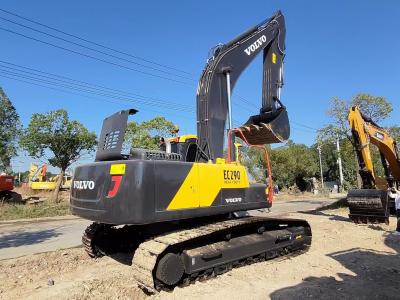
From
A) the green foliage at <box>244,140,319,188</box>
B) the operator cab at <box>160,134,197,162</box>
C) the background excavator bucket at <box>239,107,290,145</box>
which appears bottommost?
the operator cab at <box>160,134,197,162</box>

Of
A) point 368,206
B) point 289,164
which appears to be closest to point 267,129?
point 368,206

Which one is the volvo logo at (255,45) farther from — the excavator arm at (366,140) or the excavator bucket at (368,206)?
the excavator bucket at (368,206)

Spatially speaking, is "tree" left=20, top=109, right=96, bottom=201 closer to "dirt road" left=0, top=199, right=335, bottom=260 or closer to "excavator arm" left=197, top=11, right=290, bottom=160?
"dirt road" left=0, top=199, right=335, bottom=260

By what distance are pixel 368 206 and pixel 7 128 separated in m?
24.1

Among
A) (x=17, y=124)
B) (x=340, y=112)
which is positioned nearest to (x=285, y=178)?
(x=340, y=112)

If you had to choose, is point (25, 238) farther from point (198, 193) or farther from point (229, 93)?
point (229, 93)

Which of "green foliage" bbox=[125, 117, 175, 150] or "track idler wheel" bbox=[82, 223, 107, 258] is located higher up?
"green foliage" bbox=[125, 117, 175, 150]

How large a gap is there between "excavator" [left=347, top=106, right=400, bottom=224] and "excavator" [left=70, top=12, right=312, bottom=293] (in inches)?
172

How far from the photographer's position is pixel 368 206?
493 inches

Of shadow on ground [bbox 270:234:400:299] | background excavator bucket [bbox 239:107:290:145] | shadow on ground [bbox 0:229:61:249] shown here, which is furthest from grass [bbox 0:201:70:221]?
shadow on ground [bbox 270:234:400:299]

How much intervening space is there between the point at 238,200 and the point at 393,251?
3859 mm

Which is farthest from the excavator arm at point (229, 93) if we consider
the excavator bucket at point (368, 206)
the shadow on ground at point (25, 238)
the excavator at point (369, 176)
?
the shadow on ground at point (25, 238)

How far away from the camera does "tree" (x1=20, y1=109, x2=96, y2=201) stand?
73.3 ft

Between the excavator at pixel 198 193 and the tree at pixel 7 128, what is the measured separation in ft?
70.6
